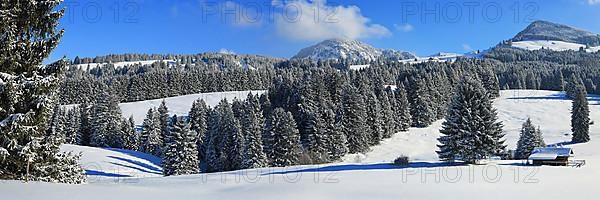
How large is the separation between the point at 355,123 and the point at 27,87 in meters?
55.8

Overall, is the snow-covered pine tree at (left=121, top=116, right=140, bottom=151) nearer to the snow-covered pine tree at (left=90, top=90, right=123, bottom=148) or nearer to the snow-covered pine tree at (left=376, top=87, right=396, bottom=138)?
the snow-covered pine tree at (left=90, top=90, right=123, bottom=148)

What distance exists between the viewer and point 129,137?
7419 cm

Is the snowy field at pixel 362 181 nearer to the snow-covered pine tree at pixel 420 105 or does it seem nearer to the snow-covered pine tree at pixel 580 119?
the snow-covered pine tree at pixel 580 119

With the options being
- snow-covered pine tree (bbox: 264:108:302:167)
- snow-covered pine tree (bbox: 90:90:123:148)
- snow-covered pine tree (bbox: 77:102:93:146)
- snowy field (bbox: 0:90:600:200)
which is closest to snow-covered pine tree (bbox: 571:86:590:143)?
snowy field (bbox: 0:90:600:200)

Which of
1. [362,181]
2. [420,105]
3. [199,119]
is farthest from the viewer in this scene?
[420,105]

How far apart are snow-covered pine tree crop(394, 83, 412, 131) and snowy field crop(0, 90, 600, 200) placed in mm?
1929

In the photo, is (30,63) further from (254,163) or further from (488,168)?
(254,163)

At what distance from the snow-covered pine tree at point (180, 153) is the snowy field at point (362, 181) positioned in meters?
3.88

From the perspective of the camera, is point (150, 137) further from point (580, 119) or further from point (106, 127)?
point (580, 119)

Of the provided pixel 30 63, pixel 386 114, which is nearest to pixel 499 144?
pixel 386 114

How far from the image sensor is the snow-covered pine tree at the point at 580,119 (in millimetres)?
68750

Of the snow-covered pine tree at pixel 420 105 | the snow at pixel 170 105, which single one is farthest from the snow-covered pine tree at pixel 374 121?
the snow at pixel 170 105

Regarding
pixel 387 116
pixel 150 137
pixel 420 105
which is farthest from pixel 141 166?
pixel 420 105

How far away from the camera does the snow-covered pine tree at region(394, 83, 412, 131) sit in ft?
253
